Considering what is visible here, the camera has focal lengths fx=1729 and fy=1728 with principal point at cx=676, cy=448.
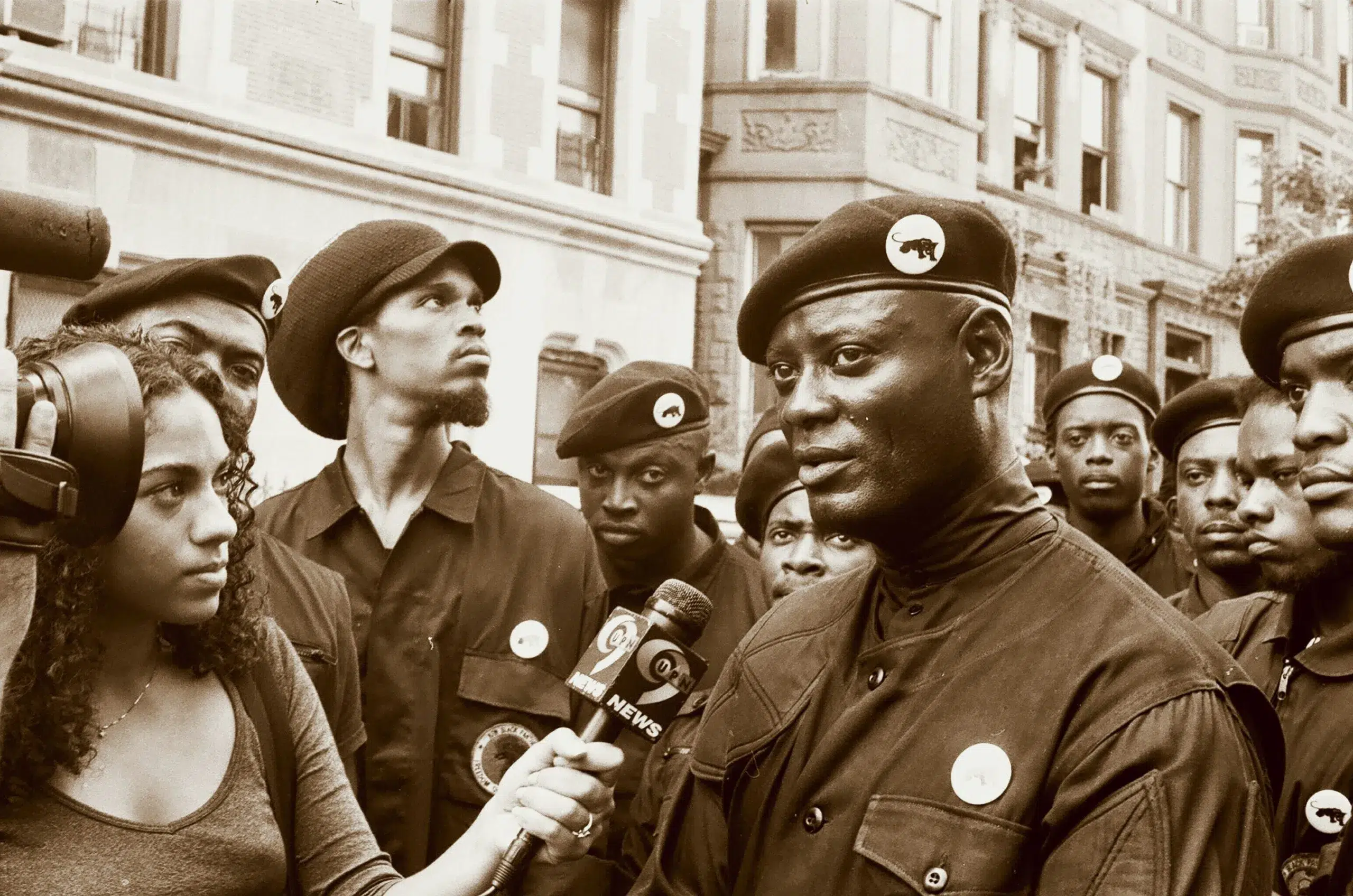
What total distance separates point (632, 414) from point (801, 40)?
13678mm

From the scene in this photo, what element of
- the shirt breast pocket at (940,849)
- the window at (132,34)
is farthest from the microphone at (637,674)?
the window at (132,34)

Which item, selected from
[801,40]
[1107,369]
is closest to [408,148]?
[801,40]

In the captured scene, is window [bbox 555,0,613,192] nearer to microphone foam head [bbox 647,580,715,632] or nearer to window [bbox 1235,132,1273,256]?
window [bbox 1235,132,1273,256]

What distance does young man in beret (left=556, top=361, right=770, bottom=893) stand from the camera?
213 inches

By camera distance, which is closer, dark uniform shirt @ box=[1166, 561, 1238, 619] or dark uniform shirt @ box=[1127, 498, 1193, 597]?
dark uniform shirt @ box=[1166, 561, 1238, 619]

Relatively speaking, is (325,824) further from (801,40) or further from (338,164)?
(801,40)

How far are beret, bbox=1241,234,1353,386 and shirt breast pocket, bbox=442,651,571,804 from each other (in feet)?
6.36

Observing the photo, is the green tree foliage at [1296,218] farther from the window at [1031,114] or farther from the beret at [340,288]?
the beret at [340,288]

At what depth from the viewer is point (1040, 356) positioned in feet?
71.1

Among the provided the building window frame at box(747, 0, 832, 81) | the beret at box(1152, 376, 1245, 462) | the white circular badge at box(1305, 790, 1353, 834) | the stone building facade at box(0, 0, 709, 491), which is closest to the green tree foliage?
the building window frame at box(747, 0, 832, 81)

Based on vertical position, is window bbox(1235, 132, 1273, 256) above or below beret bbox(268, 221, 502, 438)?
above

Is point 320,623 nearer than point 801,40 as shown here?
Yes

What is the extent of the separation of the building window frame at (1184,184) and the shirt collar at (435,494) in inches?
816

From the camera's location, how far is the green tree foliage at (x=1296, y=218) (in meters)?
19.6
